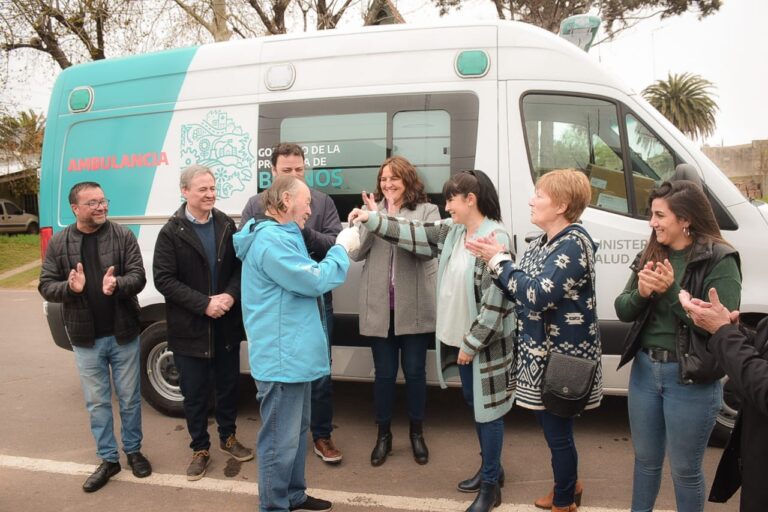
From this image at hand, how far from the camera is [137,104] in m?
4.52

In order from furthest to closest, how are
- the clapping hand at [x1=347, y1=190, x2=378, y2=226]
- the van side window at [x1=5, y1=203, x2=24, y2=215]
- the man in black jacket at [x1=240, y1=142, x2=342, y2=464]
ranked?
1. the van side window at [x1=5, y1=203, x2=24, y2=215]
2. the man in black jacket at [x1=240, y1=142, x2=342, y2=464]
3. the clapping hand at [x1=347, y1=190, x2=378, y2=226]

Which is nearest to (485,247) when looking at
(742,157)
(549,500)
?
(549,500)

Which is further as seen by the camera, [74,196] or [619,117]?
[619,117]

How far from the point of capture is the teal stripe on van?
4465 mm

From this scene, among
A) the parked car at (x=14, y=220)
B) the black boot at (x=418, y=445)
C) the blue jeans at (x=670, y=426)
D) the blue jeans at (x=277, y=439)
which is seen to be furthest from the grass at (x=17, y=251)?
the blue jeans at (x=670, y=426)

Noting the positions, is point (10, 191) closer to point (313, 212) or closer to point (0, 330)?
point (0, 330)

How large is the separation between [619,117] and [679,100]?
51.0 m

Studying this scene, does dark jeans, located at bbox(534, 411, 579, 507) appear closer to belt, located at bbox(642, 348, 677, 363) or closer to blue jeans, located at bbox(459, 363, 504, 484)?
blue jeans, located at bbox(459, 363, 504, 484)

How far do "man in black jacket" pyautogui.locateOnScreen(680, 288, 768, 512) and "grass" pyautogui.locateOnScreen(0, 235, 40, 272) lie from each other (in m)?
18.3

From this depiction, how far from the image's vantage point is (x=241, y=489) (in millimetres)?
3533

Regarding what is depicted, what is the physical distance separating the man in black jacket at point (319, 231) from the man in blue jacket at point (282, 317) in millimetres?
689

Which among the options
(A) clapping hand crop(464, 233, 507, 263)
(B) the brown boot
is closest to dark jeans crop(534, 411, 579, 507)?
(B) the brown boot

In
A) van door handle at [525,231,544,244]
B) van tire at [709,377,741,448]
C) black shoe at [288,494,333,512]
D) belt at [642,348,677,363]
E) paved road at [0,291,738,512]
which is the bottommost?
paved road at [0,291,738,512]

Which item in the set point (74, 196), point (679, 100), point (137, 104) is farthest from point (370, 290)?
point (679, 100)
